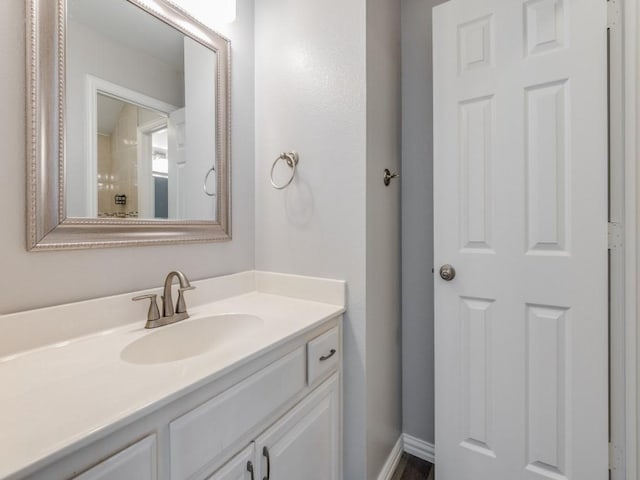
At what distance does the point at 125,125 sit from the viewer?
1.05m

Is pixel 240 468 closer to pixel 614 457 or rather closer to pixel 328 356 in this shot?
pixel 328 356

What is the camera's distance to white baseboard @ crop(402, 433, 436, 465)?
153cm

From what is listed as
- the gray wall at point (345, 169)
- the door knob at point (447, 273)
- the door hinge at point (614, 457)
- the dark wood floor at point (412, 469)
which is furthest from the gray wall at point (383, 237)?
the door hinge at point (614, 457)

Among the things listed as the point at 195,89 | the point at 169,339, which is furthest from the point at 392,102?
the point at 169,339

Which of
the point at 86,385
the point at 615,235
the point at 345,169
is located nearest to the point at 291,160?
the point at 345,169

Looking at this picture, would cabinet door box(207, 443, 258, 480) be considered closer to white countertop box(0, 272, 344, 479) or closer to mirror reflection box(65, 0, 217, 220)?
white countertop box(0, 272, 344, 479)

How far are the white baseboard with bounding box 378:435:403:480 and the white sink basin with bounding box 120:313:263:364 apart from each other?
3.03ft

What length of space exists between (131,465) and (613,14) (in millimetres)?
1770

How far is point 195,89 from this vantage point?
4.09ft

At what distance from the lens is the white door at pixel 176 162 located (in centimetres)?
118

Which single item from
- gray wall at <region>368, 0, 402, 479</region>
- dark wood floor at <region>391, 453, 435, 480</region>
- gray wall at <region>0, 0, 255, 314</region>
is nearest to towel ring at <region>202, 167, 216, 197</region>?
gray wall at <region>0, 0, 255, 314</region>

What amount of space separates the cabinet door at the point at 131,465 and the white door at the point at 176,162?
2.63 ft

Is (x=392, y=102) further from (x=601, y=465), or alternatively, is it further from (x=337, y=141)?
(x=601, y=465)

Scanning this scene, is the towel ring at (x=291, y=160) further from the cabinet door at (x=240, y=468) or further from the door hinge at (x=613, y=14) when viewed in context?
the door hinge at (x=613, y=14)
